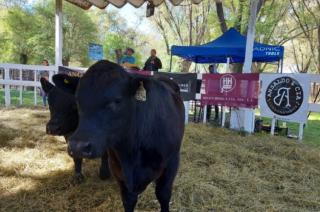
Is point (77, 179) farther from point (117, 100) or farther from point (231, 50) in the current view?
point (231, 50)

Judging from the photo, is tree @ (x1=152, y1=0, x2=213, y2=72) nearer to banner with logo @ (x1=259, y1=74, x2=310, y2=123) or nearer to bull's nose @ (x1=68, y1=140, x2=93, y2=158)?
banner with logo @ (x1=259, y1=74, x2=310, y2=123)

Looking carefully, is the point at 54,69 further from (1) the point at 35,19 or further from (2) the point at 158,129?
(1) the point at 35,19

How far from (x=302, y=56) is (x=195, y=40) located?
420 inches

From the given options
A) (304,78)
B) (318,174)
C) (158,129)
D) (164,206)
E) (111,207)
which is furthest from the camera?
(304,78)

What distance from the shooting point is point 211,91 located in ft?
24.9

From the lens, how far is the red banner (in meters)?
6.87

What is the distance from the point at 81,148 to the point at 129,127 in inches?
20.6

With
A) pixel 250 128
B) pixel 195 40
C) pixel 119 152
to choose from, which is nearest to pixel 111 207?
pixel 119 152

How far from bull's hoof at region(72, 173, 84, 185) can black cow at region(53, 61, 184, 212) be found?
132 cm

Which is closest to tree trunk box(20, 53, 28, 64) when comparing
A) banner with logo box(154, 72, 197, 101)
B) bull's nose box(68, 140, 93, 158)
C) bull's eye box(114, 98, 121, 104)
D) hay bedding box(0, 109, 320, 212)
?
banner with logo box(154, 72, 197, 101)

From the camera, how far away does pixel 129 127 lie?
93.3 inches

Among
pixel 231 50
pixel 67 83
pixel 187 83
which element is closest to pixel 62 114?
pixel 67 83

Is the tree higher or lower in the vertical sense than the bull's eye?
higher

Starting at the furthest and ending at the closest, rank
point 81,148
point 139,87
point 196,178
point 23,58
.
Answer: point 23,58
point 196,178
point 139,87
point 81,148
